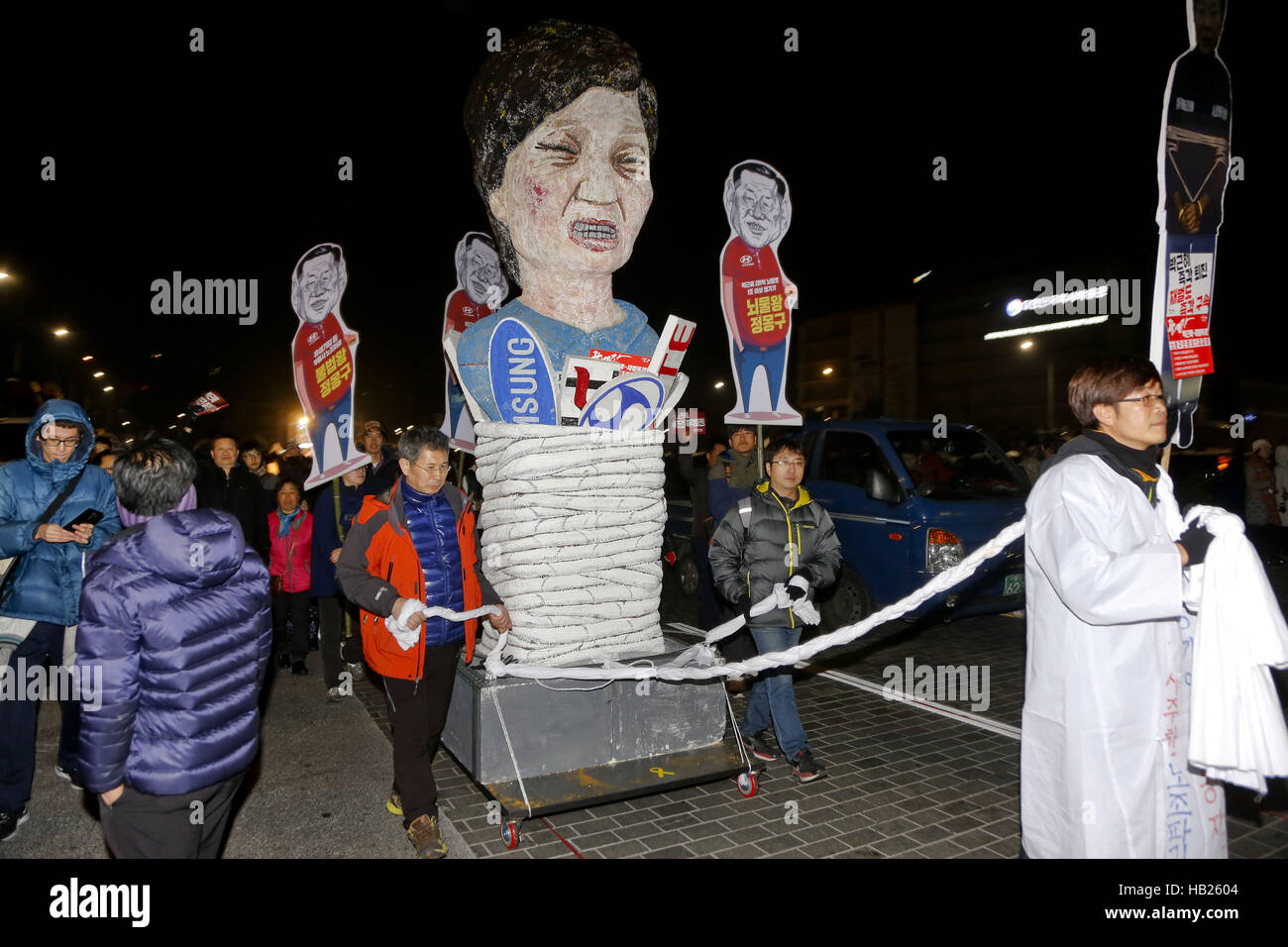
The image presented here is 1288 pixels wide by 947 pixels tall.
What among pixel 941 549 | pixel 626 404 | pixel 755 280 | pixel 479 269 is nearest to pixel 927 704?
pixel 941 549

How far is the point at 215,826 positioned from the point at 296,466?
6.81 meters

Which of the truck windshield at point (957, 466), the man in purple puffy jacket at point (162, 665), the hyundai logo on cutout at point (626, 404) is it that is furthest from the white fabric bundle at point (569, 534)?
the truck windshield at point (957, 466)

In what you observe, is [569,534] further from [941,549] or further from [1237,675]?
[941,549]

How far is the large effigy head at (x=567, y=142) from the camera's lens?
426 centimetres

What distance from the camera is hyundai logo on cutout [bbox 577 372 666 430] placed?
410 cm

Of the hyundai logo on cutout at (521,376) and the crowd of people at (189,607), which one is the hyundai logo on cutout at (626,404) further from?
the crowd of people at (189,607)

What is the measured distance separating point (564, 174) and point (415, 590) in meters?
2.28

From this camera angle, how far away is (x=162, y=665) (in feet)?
7.97

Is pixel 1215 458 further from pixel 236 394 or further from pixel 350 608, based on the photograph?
pixel 236 394

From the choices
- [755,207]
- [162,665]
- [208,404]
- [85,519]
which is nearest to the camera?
[162,665]

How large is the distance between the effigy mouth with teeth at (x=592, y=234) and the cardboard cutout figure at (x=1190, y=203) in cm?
267

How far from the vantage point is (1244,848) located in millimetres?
3746

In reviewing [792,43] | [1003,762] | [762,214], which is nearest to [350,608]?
[762,214]

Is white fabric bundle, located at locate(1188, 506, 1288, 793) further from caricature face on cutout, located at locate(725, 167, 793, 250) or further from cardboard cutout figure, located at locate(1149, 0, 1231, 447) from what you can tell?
caricature face on cutout, located at locate(725, 167, 793, 250)
